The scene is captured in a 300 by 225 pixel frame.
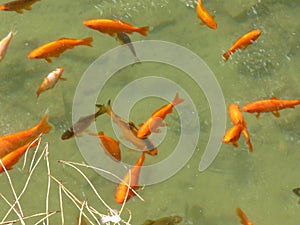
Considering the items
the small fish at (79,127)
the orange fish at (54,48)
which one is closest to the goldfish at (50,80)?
the orange fish at (54,48)

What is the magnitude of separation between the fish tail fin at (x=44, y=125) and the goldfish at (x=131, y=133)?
1.58ft

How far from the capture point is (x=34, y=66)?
4469 millimetres

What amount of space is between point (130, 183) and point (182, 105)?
3.63 ft

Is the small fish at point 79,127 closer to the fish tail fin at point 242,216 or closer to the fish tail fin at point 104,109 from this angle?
the fish tail fin at point 104,109

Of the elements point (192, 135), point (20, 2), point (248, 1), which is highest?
point (20, 2)

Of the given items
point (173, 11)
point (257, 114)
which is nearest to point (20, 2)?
point (173, 11)

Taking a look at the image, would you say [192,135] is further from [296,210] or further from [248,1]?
[248,1]

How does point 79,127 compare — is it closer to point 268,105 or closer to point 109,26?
point 109,26

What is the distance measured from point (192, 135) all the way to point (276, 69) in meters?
1.09

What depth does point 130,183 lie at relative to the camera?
3521 mm

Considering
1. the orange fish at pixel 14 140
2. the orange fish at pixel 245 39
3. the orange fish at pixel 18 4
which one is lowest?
the orange fish at pixel 14 140

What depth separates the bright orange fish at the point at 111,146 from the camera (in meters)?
3.80

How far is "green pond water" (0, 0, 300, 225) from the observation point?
12.8ft

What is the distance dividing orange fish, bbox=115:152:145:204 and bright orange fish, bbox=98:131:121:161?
0.19m
